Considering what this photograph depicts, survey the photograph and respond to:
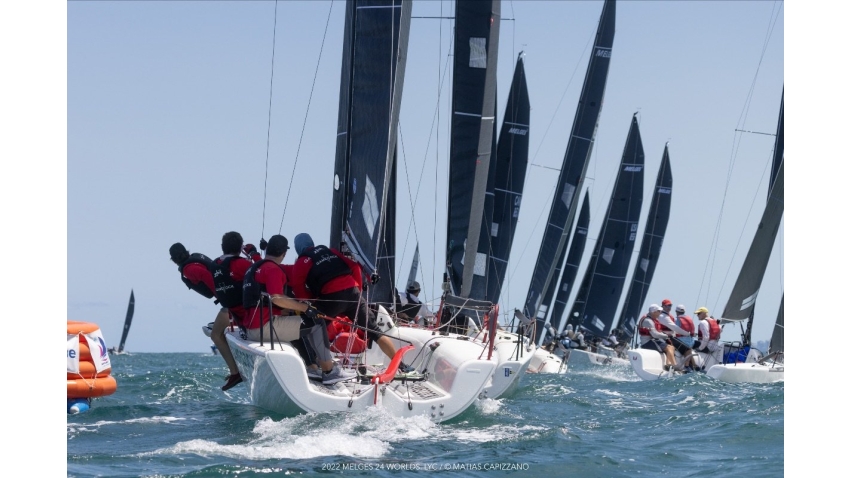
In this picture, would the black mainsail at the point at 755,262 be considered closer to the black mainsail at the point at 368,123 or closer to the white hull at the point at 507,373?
the white hull at the point at 507,373

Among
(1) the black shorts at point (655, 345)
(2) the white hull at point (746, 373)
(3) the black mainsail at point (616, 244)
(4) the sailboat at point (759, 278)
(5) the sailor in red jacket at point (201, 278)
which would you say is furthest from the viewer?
(3) the black mainsail at point (616, 244)

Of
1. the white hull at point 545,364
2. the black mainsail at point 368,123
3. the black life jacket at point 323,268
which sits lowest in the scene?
the white hull at point 545,364

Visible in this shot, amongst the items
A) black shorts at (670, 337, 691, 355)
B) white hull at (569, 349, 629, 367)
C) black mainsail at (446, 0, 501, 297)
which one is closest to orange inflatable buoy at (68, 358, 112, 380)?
black mainsail at (446, 0, 501, 297)

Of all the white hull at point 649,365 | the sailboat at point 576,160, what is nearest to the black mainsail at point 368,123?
Answer: the white hull at point 649,365

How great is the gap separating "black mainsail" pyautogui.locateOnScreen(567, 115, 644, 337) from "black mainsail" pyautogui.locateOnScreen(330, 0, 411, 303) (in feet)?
61.5

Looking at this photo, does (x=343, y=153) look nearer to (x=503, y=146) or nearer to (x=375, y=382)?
(x=375, y=382)

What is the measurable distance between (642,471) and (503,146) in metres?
14.4

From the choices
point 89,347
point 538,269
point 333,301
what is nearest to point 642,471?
point 333,301

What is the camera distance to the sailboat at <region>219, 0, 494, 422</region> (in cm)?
715

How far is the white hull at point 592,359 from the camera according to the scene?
942 inches

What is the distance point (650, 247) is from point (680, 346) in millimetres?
13572

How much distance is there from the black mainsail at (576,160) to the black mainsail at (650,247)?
584cm

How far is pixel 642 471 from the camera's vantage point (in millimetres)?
6051

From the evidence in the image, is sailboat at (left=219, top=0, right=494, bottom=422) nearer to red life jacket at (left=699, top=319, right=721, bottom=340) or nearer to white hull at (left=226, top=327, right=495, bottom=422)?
white hull at (left=226, top=327, right=495, bottom=422)
